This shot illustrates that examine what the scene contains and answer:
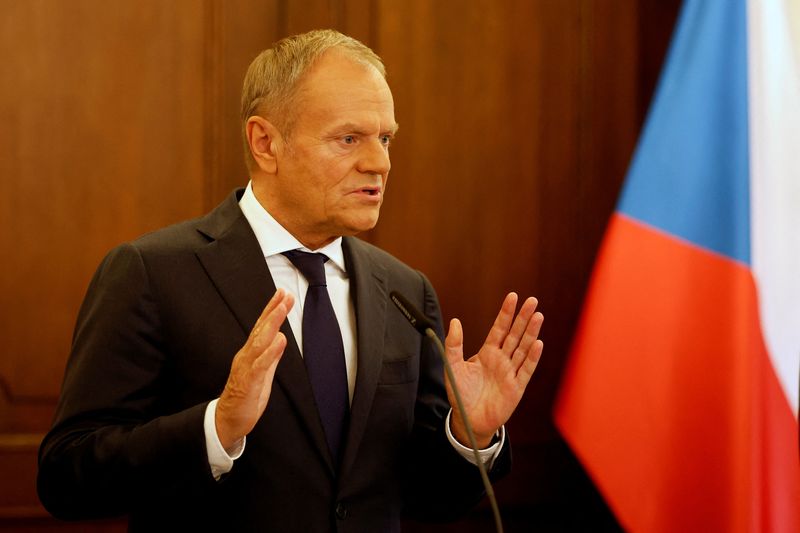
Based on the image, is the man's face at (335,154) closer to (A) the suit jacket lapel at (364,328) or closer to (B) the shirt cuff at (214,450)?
(A) the suit jacket lapel at (364,328)

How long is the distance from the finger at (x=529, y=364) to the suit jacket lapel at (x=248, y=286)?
39 cm

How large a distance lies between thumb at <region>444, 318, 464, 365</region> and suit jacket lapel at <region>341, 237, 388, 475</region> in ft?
0.50

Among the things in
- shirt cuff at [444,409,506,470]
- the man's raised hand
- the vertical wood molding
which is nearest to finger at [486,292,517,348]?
shirt cuff at [444,409,506,470]

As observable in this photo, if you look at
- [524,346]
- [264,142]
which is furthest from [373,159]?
[524,346]

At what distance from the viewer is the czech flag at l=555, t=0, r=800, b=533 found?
6.85ft

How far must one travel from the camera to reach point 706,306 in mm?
2178

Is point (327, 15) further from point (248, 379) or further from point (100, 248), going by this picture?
Result: point (248, 379)

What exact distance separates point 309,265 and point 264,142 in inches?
10.9

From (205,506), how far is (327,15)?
1434 mm

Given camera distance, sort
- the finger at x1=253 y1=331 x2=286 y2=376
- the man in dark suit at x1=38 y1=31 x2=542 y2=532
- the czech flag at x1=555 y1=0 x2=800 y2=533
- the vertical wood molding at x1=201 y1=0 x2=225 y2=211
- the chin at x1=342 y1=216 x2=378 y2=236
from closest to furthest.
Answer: the finger at x1=253 y1=331 x2=286 y2=376 → the man in dark suit at x1=38 y1=31 x2=542 y2=532 → the chin at x1=342 y1=216 x2=378 y2=236 → the czech flag at x1=555 y1=0 x2=800 y2=533 → the vertical wood molding at x1=201 y1=0 x2=225 y2=211

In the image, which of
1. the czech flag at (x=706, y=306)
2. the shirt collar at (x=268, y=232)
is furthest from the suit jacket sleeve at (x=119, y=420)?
the czech flag at (x=706, y=306)

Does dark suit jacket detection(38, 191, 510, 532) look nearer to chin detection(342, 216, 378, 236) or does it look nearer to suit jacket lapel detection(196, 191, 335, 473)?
suit jacket lapel detection(196, 191, 335, 473)

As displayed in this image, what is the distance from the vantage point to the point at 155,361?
1.68 metres

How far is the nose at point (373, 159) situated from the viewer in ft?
6.00
